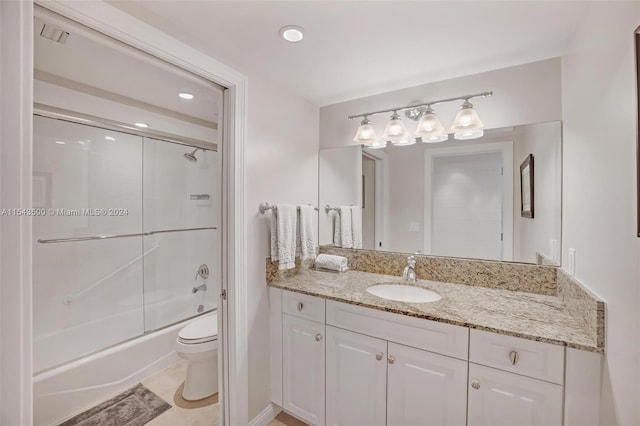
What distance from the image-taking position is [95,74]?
72.2 inches

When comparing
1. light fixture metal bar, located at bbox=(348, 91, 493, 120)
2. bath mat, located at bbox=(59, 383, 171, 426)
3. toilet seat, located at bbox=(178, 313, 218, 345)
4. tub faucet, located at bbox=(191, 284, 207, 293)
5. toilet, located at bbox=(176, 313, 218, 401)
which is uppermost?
light fixture metal bar, located at bbox=(348, 91, 493, 120)

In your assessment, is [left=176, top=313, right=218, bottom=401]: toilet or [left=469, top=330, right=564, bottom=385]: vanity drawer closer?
[left=469, top=330, right=564, bottom=385]: vanity drawer

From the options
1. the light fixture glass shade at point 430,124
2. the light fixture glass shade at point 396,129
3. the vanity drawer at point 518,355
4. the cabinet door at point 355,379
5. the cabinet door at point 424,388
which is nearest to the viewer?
the vanity drawer at point 518,355

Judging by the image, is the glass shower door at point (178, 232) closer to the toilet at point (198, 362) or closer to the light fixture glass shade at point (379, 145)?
the toilet at point (198, 362)

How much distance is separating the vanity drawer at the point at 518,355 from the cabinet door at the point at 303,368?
31.1 inches

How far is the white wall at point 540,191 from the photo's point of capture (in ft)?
4.99

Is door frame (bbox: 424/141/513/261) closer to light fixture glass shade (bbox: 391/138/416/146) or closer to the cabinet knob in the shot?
light fixture glass shade (bbox: 391/138/416/146)

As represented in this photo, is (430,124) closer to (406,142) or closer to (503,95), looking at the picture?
(406,142)

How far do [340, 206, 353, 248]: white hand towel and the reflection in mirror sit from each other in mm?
68

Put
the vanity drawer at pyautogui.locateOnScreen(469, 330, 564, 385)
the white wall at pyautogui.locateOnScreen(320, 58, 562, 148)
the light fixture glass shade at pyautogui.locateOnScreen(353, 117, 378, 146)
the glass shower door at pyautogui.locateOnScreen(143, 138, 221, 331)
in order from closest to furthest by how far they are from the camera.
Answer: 1. the vanity drawer at pyautogui.locateOnScreen(469, 330, 564, 385)
2. the white wall at pyautogui.locateOnScreen(320, 58, 562, 148)
3. the light fixture glass shade at pyautogui.locateOnScreen(353, 117, 378, 146)
4. the glass shower door at pyautogui.locateOnScreen(143, 138, 221, 331)

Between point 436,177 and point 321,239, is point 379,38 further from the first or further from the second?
point 321,239

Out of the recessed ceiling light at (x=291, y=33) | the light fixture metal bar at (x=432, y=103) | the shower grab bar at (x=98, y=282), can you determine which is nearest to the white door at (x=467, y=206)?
the light fixture metal bar at (x=432, y=103)

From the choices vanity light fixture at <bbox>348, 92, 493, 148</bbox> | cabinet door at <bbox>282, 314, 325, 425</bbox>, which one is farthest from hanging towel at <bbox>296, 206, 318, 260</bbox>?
vanity light fixture at <bbox>348, 92, 493, 148</bbox>

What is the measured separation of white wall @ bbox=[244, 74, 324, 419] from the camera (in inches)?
67.4
